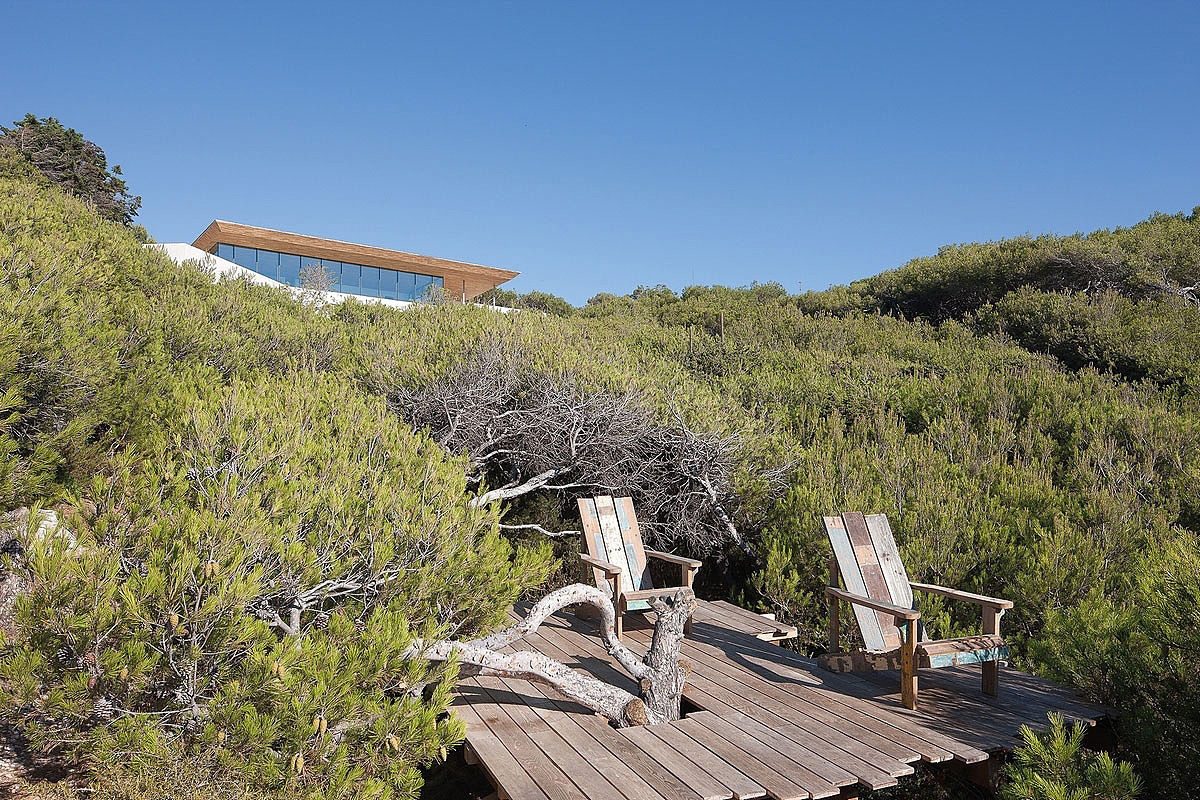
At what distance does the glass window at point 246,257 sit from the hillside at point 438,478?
13.6 m

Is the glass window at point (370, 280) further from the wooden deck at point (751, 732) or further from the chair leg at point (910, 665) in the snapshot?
the chair leg at point (910, 665)

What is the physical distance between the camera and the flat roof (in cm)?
2252

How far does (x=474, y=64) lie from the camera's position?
61.6 feet

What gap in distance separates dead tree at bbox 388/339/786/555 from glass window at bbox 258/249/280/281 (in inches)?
778

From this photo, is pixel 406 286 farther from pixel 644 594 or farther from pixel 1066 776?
pixel 1066 776

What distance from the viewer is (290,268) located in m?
24.0

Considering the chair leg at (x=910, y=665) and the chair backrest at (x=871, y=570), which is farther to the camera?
the chair backrest at (x=871, y=570)

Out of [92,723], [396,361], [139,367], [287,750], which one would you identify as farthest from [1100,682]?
[139,367]

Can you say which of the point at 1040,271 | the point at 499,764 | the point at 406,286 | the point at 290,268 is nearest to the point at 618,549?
the point at 499,764

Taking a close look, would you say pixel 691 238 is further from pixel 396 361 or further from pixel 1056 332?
pixel 396 361

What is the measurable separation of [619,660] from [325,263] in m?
23.9

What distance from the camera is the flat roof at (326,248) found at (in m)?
22.5

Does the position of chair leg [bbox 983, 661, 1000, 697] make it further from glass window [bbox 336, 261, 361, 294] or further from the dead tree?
glass window [bbox 336, 261, 361, 294]

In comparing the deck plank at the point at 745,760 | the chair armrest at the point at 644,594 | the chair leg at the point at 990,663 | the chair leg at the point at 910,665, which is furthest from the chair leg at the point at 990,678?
the chair armrest at the point at 644,594
